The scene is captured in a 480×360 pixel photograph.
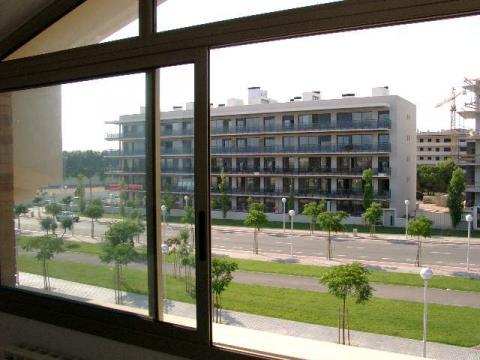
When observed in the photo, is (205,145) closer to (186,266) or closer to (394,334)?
(186,266)

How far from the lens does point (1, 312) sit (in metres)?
2.69

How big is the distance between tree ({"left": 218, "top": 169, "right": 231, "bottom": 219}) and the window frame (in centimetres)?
21

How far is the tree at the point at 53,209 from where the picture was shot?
8.96 ft

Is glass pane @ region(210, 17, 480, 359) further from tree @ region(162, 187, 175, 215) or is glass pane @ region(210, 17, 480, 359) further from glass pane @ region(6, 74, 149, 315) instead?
glass pane @ region(6, 74, 149, 315)

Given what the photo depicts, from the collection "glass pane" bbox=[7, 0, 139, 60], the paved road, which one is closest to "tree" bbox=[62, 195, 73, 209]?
the paved road

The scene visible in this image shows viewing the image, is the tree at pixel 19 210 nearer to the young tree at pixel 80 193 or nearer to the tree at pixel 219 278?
the young tree at pixel 80 193

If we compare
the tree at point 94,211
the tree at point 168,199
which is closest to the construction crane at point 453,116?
the tree at point 168,199

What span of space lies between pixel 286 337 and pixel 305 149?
2.87 feet

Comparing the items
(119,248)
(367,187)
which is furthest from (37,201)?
(367,187)

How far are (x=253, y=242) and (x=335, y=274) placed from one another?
17.4 inches

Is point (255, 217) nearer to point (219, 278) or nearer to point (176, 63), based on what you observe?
point (219, 278)

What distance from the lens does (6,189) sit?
2830mm

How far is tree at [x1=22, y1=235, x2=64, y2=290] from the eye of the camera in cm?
273

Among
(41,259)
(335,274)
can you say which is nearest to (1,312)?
(41,259)
